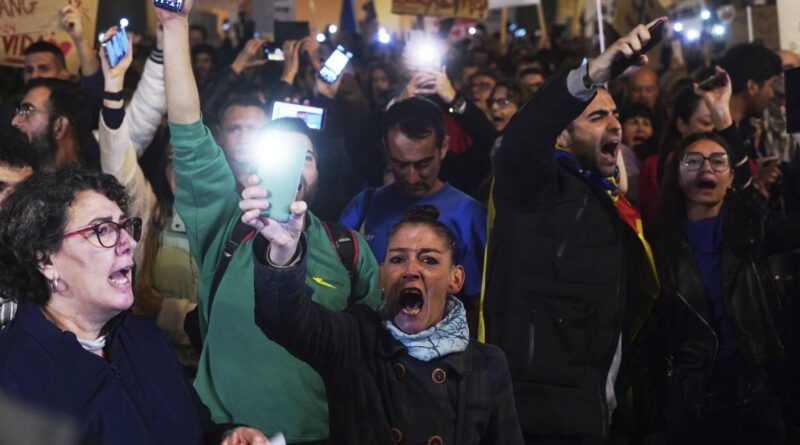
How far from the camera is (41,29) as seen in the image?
8.30 metres

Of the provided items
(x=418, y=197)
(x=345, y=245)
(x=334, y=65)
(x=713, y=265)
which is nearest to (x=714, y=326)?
(x=713, y=265)

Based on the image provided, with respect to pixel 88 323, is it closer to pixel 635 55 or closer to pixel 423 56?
pixel 635 55

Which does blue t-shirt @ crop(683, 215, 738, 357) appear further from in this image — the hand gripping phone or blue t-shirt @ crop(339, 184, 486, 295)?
the hand gripping phone

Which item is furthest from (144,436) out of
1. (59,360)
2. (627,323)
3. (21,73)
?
(21,73)

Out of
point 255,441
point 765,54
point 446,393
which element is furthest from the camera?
point 765,54

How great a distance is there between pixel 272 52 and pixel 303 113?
8.31 ft

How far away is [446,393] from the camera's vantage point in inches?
156

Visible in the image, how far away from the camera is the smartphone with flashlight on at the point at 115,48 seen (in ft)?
19.2

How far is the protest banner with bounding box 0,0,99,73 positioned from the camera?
829 centimetres

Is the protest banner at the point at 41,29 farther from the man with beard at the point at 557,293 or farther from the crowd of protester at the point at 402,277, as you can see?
the man with beard at the point at 557,293

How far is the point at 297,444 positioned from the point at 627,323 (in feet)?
5.09

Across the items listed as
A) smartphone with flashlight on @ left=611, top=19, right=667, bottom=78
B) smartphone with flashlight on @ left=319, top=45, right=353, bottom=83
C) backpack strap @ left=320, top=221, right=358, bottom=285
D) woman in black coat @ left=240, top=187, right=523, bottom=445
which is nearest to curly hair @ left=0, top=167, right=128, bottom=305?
woman in black coat @ left=240, top=187, right=523, bottom=445

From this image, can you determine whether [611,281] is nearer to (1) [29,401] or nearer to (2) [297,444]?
(2) [297,444]

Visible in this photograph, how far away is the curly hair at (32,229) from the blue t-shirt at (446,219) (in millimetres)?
2154
